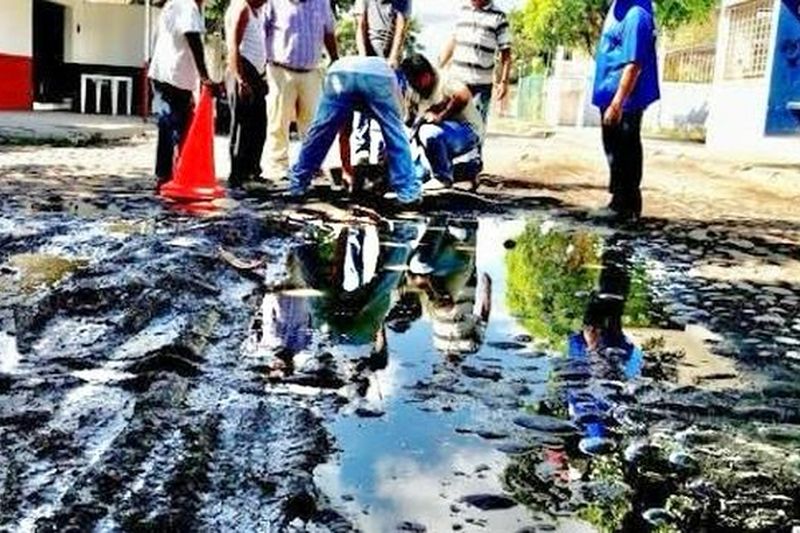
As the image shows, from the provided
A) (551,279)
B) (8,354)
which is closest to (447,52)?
(551,279)

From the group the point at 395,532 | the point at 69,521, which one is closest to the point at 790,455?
the point at 395,532

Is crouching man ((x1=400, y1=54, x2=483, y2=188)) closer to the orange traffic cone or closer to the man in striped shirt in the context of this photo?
the man in striped shirt

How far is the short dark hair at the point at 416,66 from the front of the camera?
7.97 meters

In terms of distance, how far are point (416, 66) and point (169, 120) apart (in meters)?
1.92

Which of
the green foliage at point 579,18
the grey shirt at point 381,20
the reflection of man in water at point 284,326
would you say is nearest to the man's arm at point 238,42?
the grey shirt at point 381,20

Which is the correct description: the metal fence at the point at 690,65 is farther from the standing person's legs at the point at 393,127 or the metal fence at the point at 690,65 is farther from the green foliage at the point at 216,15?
the standing person's legs at the point at 393,127

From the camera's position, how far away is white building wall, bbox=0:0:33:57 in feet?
63.6

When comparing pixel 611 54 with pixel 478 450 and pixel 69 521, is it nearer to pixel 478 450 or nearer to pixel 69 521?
pixel 478 450

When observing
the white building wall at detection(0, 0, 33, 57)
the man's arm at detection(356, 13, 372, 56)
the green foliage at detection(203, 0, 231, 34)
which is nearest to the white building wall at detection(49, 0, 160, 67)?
the green foliage at detection(203, 0, 231, 34)

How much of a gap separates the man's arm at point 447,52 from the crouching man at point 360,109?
6.67 feet

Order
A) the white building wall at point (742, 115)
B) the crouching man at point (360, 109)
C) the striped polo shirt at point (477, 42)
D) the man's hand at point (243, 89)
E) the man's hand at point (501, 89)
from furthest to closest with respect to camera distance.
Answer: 1. the white building wall at point (742, 115)
2. the man's hand at point (501, 89)
3. the striped polo shirt at point (477, 42)
4. the man's hand at point (243, 89)
5. the crouching man at point (360, 109)

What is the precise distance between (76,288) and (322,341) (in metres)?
1.13

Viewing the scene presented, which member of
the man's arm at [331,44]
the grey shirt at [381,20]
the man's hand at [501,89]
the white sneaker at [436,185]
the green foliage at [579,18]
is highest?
the green foliage at [579,18]

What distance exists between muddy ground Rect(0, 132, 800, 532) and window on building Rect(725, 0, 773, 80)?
14800mm
